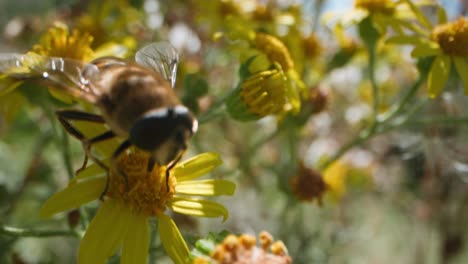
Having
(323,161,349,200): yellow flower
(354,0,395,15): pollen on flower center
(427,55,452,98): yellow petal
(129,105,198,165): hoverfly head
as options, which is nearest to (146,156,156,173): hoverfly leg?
(129,105,198,165): hoverfly head

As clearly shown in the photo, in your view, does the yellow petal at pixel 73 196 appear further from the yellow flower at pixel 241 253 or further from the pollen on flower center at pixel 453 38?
the pollen on flower center at pixel 453 38

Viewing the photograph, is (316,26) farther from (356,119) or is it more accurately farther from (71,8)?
(71,8)

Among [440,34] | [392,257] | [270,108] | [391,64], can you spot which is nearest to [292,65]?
[270,108]

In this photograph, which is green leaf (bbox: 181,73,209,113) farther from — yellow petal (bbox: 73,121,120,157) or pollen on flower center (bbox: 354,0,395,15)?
pollen on flower center (bbox: 354,0,395,15)

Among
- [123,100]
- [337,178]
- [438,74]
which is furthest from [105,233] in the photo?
[337,178]

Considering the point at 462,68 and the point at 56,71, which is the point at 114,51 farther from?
the point at 462,68
